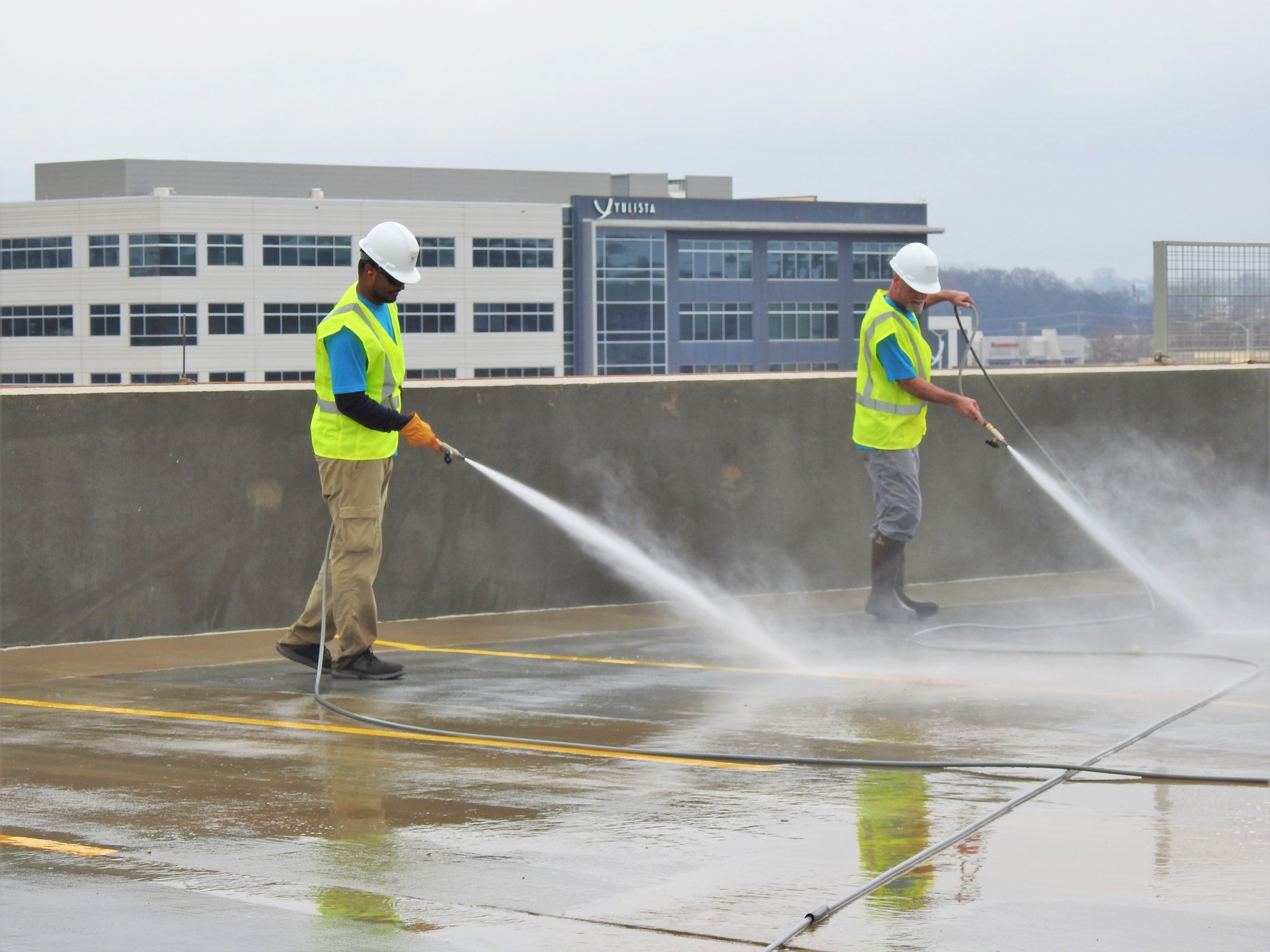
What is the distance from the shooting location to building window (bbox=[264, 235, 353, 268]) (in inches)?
4577

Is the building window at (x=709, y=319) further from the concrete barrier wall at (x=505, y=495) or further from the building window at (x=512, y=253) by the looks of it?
the concrete barrier wall at (x=505, y=495)

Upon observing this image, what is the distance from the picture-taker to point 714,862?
520cm

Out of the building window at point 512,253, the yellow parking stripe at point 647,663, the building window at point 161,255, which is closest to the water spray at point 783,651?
the yellow parking stripe at point 647,663

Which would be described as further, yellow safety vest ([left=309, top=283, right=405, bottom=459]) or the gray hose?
yellow safety vest ([left=309, top=283, right=405, bottom=459])

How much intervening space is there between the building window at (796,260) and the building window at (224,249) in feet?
125

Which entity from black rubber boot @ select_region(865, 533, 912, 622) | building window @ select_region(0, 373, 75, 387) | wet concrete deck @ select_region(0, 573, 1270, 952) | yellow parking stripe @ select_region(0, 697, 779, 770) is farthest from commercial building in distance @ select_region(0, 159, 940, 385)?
yellow parking stripe @ select_region(0, 697, 779, 770)

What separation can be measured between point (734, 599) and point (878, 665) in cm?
256

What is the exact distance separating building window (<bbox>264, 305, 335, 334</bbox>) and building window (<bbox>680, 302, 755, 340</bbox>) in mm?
26474

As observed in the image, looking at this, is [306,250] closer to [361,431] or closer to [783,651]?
[783,651]

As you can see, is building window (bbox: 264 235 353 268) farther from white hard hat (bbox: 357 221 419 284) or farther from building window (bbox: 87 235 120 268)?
white hard hat (bbox: 357 221 419 284)

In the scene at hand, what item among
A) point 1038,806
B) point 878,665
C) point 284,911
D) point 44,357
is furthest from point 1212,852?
point 44,357

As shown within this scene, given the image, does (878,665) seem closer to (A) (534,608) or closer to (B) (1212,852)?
(A) (534,608)

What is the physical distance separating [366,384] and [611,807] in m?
3.12

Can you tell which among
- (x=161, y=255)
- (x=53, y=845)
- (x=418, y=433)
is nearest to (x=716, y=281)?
(x=161, y=255)
